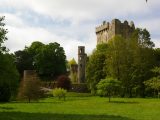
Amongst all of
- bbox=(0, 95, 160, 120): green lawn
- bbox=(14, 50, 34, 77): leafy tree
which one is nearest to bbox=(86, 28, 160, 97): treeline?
bbox=(0, 95, 160, 120): green lawn

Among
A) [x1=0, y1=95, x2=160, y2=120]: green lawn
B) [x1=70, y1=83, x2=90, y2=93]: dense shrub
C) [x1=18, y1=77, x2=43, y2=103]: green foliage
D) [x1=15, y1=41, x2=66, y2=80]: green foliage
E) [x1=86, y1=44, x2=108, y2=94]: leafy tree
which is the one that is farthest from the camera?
[x1=15, y1=41, x2=66, y2=80]: green foliage

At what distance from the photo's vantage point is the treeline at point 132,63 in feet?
249

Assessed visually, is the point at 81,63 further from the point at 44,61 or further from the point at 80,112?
the point at 80,112

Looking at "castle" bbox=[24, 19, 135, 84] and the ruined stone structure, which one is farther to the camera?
the ruined stone structure

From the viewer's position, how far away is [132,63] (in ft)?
254

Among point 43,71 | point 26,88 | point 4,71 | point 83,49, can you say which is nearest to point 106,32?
point 83,49

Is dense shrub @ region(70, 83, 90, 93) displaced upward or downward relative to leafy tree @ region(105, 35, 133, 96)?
downward

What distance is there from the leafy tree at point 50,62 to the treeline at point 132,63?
31.2 m

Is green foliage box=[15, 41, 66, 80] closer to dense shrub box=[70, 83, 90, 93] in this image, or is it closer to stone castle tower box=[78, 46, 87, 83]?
stone castle tower box=[78, 46, 87, 83]

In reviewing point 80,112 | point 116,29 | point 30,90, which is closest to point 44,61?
point 116,29

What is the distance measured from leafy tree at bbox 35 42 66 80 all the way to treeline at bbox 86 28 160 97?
31.2 m

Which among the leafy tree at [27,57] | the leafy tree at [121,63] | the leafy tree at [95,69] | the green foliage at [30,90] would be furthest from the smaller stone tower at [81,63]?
the green foliage at [30,90]

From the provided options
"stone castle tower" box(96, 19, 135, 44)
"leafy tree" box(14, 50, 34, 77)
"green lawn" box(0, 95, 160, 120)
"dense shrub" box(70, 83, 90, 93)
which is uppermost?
"stone castle tower" box(96, 19, 135, 44)

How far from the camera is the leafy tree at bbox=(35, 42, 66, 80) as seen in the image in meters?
114
